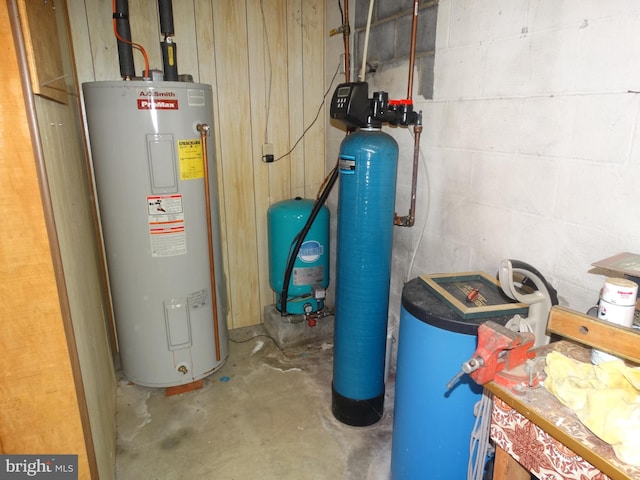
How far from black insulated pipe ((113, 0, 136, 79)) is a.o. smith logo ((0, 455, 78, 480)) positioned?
1.57 metres

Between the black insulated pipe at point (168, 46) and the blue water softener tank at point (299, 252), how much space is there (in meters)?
0.94

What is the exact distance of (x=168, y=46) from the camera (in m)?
1.97

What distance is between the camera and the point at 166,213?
1.95m

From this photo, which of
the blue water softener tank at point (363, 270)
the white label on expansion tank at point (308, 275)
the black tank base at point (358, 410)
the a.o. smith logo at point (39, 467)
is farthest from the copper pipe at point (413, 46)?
the a.o. smith logo at point (39, 467)

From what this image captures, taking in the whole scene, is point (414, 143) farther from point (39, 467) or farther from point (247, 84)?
point (39, 467)

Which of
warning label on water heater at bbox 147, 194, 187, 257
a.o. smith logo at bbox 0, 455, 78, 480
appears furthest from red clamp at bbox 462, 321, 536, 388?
warning label on water heater at bbox 147, 194, 187, 257

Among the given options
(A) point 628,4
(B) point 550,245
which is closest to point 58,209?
(B) point 550,245

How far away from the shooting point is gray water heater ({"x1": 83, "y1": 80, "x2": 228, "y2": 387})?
1.84m

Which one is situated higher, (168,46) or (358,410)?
(168,46)

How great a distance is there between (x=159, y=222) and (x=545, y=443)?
171cm

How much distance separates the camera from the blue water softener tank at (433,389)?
49.1 inches

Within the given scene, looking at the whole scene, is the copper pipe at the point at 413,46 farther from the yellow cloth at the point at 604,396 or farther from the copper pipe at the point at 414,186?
the yellow cloth at the point at 604,396

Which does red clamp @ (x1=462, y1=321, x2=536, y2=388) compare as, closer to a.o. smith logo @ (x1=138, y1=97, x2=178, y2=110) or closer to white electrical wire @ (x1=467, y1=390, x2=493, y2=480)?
white electrical wire @ (x1=467, y1=390, x2=493, y2=480)

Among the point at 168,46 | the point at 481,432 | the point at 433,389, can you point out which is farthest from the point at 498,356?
the point at 168,46
